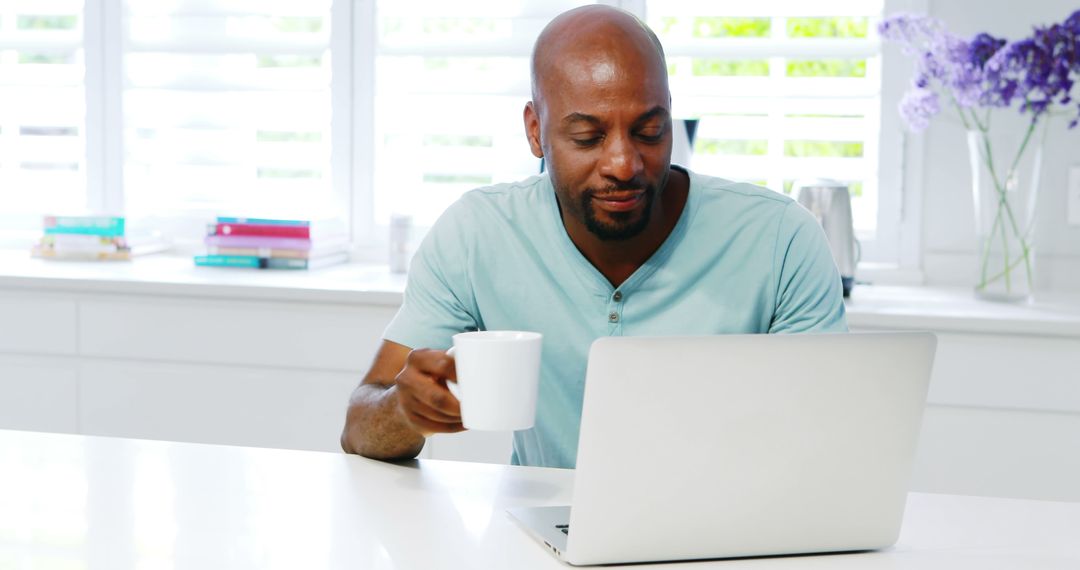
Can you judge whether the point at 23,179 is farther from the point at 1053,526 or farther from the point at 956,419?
the point at 1053,526

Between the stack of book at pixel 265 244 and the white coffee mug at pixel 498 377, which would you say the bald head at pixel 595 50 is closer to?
the white coffee mug at pixel 498 377

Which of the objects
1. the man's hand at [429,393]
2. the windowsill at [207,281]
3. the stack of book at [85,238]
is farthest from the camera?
the stack of book at [85,238]

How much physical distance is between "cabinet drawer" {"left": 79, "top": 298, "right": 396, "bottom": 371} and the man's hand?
130 centimetres

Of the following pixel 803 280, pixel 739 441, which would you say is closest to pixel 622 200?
pixel 803 280

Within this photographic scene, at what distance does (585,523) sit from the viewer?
0.98 m

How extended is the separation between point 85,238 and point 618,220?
191cm

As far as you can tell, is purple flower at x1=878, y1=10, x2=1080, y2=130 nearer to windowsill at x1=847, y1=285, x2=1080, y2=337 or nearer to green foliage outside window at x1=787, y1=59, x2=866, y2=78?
green foliage outside window at x1=787, y1=59, x2=866, y2=78

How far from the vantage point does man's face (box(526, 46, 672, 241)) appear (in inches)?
55.7

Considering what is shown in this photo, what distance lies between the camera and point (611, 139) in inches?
55.9

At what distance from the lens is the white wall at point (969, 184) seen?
8.95ft

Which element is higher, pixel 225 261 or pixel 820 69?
pixel 820 69

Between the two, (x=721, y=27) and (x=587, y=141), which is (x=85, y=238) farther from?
(x=587, y=141)

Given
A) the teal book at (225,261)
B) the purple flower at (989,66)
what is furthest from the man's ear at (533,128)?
the teal book at (225,261)

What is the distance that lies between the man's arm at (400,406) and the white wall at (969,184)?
170 centimetres
